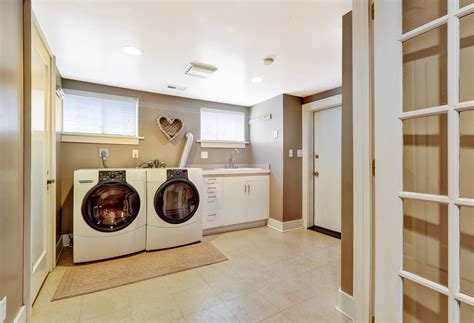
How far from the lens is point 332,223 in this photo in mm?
3396

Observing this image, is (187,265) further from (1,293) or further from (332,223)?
(332,223)

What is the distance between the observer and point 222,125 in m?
4.06

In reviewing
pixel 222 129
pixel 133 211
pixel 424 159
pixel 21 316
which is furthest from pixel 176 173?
pixel 424 159

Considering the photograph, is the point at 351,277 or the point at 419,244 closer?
the point at 419,244

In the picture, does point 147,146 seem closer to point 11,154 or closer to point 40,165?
point 40,165

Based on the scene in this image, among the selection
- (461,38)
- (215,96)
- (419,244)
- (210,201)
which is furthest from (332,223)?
(461,38)

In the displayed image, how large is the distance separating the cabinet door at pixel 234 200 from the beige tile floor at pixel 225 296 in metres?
0.91

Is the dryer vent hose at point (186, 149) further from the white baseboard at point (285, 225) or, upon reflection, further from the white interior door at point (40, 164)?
the white baseboard at point (285, 225)

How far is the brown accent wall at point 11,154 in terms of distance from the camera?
107 cm

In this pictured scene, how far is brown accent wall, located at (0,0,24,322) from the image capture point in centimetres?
107

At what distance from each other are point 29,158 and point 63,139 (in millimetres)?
1722

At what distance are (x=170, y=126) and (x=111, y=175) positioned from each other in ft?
4.22

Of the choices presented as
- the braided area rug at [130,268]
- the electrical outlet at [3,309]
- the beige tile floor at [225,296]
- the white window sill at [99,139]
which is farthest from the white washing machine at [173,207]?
the electrical outlet at [3,309]

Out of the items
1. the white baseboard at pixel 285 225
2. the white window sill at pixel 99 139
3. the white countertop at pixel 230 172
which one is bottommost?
the white baseboard at pixel 285 225
